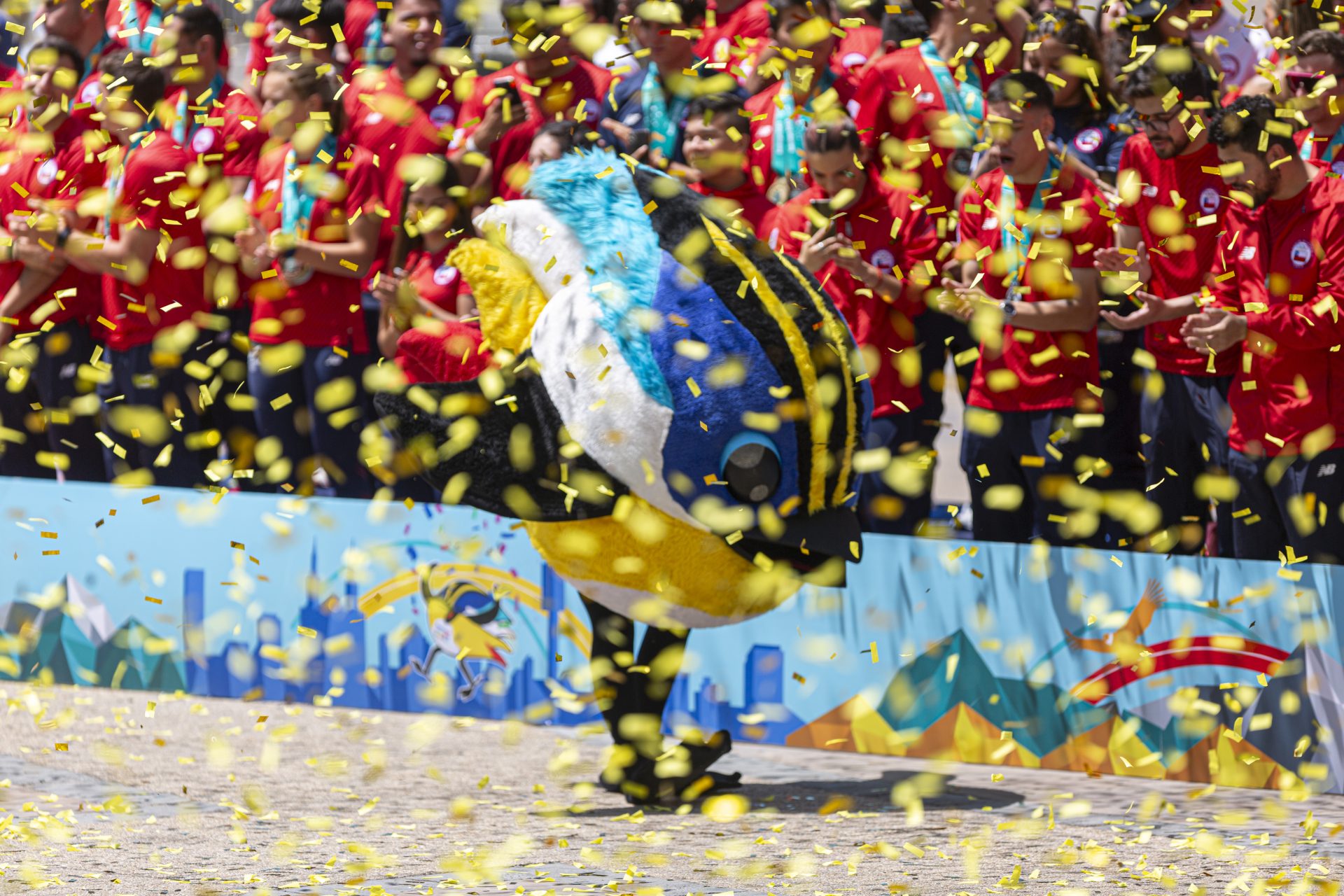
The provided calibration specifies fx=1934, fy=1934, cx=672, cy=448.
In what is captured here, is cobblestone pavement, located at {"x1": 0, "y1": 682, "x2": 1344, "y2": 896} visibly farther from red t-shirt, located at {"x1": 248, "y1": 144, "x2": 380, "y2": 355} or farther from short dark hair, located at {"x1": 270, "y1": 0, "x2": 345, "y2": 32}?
short dark hair, located at {"x1": 270, "y1": 0, "x2": 345, "y2": 32}

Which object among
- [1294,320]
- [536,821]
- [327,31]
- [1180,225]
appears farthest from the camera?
[327,31]

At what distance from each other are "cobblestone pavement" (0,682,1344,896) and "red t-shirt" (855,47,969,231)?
199cm

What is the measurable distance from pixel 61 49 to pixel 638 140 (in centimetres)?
254

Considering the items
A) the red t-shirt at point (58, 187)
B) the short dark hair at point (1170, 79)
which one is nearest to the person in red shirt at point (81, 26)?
the red t-shirt at point (58, 187)

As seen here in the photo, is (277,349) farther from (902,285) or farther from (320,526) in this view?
(902,285)

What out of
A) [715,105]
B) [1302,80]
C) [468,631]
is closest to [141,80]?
[715,105]

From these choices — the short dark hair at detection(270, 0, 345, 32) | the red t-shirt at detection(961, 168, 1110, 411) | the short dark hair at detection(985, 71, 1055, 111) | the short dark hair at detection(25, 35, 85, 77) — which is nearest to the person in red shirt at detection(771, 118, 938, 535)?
the red t-shirt at detection(961, 168, 1110, 411)

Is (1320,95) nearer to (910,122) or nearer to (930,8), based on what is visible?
(910,122)

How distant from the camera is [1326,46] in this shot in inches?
248

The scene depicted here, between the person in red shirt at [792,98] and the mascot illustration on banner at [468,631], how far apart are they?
1773 millimetres

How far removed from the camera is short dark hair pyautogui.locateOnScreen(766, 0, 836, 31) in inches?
276

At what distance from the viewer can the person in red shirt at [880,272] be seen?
21.1ft

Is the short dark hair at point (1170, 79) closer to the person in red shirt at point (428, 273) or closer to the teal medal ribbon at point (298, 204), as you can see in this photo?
the person in red shirt at point (428, 273)

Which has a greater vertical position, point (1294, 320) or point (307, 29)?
point (307, 29)
